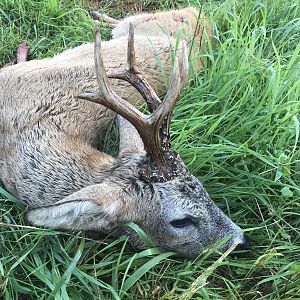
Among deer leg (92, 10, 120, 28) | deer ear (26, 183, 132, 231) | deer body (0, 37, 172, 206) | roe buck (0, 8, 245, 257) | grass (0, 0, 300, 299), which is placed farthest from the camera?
deer leg (92, 10, 120, 28)

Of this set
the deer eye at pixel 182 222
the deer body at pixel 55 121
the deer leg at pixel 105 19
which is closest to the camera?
the deer eye at pixel 182 222

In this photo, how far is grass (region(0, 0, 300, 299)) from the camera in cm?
373

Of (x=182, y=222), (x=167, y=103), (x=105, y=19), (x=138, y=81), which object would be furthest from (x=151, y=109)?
(x=105, y=19)

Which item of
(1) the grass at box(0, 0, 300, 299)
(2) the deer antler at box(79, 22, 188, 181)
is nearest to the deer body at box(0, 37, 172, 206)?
(1) the grass at box(0, 0, 300, 299)

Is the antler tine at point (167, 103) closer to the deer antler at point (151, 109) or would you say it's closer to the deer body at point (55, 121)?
the deer antler at point (151, 109)

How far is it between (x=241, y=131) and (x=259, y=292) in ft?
4.44

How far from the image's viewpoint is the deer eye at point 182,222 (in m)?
3.90

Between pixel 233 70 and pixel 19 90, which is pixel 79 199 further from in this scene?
pixel 233 70

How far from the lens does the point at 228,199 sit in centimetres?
438

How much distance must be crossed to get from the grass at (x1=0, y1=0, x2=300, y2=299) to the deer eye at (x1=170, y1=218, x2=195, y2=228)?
0.77ft

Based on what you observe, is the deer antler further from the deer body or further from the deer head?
the deer body

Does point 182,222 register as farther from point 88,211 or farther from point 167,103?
point 167,103

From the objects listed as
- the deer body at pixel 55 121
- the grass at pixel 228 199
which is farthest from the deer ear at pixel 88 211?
the deer body at pixel 55 121

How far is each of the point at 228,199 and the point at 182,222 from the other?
59 cm
